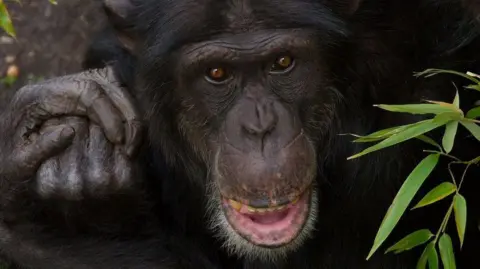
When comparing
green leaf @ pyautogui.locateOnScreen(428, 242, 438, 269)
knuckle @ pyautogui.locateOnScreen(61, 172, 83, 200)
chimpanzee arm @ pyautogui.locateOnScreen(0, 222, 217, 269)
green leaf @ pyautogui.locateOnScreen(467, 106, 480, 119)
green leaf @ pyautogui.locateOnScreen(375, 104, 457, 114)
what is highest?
green leaf @ pyautogui.locateOnScreen(375, 104, 457, 114)

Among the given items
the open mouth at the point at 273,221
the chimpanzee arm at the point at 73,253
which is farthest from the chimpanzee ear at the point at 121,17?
the chimpanzee arm at the point at 73,253

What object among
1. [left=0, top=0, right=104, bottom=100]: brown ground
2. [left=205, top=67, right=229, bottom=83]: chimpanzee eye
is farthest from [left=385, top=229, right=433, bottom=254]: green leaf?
[left=0, top=0, right=104, bottom=100]: brown ground

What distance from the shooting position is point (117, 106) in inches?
155

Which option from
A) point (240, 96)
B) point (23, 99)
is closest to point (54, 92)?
point (23, 99)

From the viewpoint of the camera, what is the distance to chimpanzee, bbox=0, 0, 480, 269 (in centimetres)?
340

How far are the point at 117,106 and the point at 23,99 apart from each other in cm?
37

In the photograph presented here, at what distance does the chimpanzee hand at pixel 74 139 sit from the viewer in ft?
12.8

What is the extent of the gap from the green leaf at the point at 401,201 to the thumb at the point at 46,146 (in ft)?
4.62

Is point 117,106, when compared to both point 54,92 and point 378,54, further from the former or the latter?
point 378,54

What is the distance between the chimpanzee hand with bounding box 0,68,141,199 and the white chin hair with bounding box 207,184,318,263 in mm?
375

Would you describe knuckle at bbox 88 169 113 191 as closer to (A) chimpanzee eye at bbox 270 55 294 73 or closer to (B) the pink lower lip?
(B) the pink lower lip

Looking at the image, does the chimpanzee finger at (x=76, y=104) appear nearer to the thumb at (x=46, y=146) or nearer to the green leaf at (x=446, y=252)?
the thumb at (x=46, y=146)

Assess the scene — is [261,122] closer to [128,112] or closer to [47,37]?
[128,112]

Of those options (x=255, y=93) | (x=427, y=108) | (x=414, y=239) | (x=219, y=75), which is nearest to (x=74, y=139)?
(x=219, y=75)
